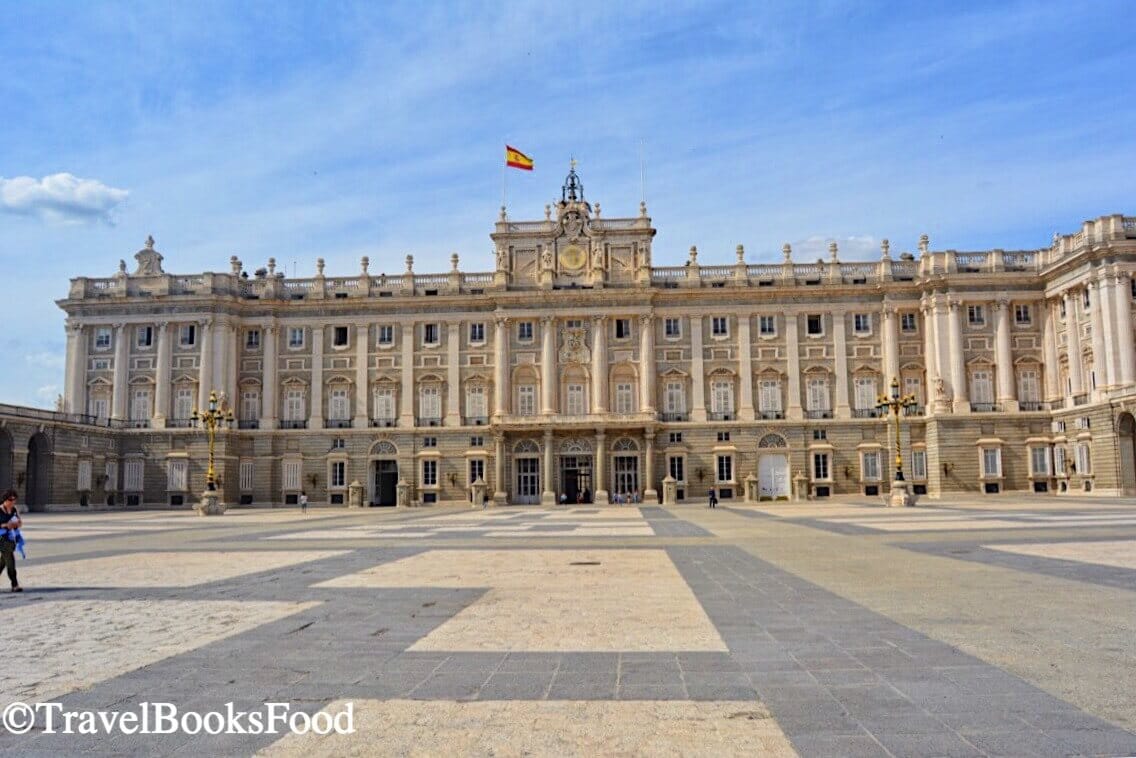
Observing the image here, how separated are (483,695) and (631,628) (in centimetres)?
322

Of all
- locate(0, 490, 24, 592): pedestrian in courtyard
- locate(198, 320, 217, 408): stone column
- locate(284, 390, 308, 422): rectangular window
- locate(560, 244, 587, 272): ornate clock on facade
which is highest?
locate(560, 244, 587, 272): ornate clock on facade

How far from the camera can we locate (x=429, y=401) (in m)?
62.9

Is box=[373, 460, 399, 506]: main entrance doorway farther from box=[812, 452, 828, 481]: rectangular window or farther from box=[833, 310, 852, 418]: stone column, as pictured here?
box=[833, 310, 852, 418]: stone column

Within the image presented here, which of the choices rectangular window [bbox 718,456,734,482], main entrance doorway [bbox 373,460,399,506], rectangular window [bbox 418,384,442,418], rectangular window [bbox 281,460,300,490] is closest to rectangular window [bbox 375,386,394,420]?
rectangular window [bbox 418,384,442,418]

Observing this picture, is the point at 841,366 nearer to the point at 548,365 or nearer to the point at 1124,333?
the point at 1124,333

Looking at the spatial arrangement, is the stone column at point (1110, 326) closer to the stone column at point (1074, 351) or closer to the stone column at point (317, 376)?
the stone column at point (1074, 351)

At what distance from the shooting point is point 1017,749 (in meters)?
5.79

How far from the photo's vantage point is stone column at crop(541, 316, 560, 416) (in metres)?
60.8

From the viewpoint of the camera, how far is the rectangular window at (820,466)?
59500 millimetres

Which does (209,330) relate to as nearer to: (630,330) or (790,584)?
(630,330)

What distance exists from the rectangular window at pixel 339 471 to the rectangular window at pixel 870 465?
3436 cm

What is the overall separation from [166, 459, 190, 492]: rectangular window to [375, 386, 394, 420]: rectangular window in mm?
13009

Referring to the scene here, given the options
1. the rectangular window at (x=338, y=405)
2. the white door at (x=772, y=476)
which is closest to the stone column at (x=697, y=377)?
the white door at (x=772, y=476)

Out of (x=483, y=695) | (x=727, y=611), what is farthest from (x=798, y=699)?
(x=727, y=611)
